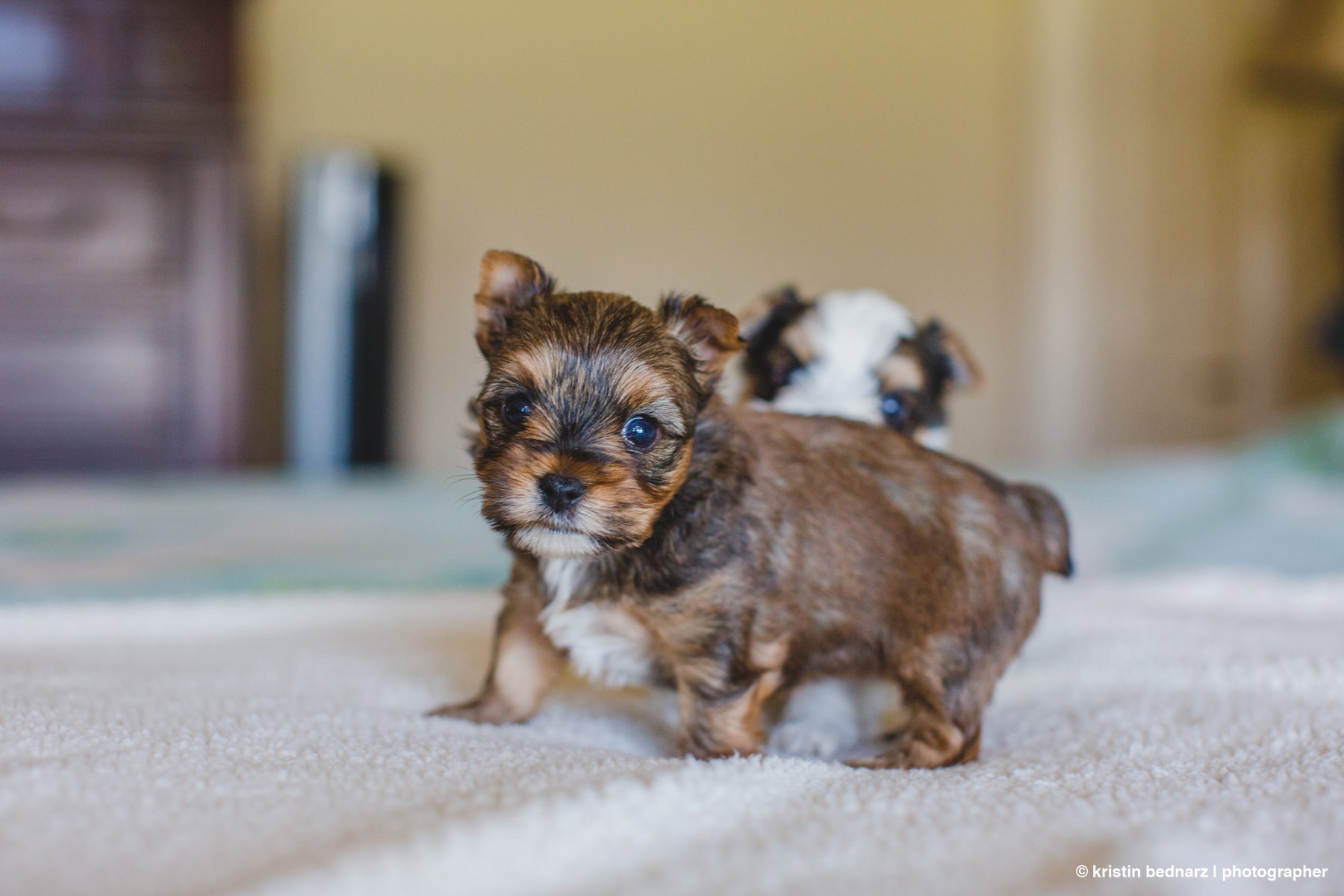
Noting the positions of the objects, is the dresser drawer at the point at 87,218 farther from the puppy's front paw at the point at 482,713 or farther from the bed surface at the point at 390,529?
the puppy's front paw at the point at 482,713

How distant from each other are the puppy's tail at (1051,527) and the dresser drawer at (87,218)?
4393 millimetres

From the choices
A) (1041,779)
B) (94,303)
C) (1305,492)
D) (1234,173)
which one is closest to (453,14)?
(94,303)

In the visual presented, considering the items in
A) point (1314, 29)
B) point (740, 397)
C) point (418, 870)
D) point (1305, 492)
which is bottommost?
point (1305, 492)

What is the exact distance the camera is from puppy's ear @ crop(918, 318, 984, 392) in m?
1.87

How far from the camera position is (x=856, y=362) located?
5.75 feet

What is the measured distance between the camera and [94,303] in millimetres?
4863

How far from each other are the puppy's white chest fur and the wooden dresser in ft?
13.7

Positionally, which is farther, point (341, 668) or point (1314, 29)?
point (1314, 29)

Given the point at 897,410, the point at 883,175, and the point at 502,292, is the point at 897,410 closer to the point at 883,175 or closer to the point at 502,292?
the point at 502,292

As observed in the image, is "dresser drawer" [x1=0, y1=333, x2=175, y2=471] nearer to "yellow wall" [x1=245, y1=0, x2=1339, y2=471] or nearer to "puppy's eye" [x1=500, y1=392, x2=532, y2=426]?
"yellow wall" [x1=245, y1=0, x2=1339, y2=471]

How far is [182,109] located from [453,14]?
201cm

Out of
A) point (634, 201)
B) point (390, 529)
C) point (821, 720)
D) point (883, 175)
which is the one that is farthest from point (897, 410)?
point (883, 175)

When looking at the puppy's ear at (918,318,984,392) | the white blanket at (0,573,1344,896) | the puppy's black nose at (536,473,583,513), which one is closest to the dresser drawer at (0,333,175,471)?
the white blanket at (0,573,1344,896)

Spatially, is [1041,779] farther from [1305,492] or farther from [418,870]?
[1305,492]
